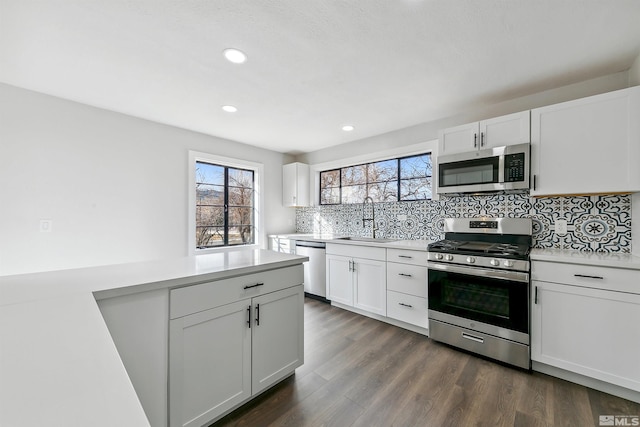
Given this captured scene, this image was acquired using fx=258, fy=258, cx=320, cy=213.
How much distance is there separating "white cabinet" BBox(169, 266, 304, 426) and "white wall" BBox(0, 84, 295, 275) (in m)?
2.17

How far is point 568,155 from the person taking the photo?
2.10 meters

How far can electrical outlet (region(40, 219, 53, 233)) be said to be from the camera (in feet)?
8.04

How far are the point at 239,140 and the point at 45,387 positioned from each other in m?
3.87

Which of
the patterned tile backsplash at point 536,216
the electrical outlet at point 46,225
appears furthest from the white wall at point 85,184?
the patterned tile backsplash at point 536,216

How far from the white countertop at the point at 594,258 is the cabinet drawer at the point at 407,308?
1063 millimetres

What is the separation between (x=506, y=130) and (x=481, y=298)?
1.54 meters

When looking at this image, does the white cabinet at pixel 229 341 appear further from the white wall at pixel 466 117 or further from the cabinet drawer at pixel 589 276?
the white wall at pixel 466 117

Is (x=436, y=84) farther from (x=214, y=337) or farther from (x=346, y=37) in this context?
(x=214, y=337)

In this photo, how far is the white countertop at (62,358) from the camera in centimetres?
39

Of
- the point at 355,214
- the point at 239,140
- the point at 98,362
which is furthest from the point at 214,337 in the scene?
the point at 239,140

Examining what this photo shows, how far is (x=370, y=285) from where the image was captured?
305 cm

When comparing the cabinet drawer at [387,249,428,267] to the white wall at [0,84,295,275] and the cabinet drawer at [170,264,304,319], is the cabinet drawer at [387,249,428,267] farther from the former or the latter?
the white wall at [0,84,295,275]

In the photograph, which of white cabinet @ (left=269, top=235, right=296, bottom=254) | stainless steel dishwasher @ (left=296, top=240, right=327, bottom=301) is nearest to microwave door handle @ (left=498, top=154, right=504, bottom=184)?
Answer: stainless steel dishwasher @ (left=296, top=240, right=327, bottom=301)

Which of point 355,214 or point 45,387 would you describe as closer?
point 45,387
